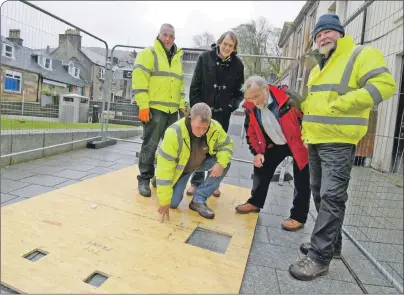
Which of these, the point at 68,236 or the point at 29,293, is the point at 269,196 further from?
the point at 29,293

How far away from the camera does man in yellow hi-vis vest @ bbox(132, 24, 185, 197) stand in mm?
3129

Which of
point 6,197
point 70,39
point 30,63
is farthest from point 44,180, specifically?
point 70,39

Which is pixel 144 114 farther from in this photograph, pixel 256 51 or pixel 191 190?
pixel 256 51

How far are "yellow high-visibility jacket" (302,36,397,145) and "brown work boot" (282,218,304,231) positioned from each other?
3.23 feet

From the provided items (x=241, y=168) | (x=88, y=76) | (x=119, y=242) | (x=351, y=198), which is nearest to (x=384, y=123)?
(x=351, y=198)

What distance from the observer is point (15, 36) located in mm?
3582

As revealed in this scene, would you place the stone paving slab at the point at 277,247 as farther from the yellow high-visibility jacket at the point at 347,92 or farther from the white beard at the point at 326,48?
the white beard at the point at 326,48

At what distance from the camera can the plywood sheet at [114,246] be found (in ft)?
5.45

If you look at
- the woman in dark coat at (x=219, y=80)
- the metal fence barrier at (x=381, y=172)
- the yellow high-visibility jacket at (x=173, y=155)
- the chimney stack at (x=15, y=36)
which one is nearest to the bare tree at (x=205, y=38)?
the woman in dark coat at (x=219, y=80)

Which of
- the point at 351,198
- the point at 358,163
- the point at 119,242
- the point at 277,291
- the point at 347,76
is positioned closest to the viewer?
the point at 277,291

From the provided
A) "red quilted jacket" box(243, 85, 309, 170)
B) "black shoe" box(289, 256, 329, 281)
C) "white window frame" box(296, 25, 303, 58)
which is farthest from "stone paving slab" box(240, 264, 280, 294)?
"white window frame" box(296, 25, 303, 58)

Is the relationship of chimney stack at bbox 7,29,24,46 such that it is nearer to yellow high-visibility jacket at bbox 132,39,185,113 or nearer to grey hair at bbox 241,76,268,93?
yellow high-visibility jacket at bbox 132,39,185,113

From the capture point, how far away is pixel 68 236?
82.8 inches

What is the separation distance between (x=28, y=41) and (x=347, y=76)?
3.72 metres
